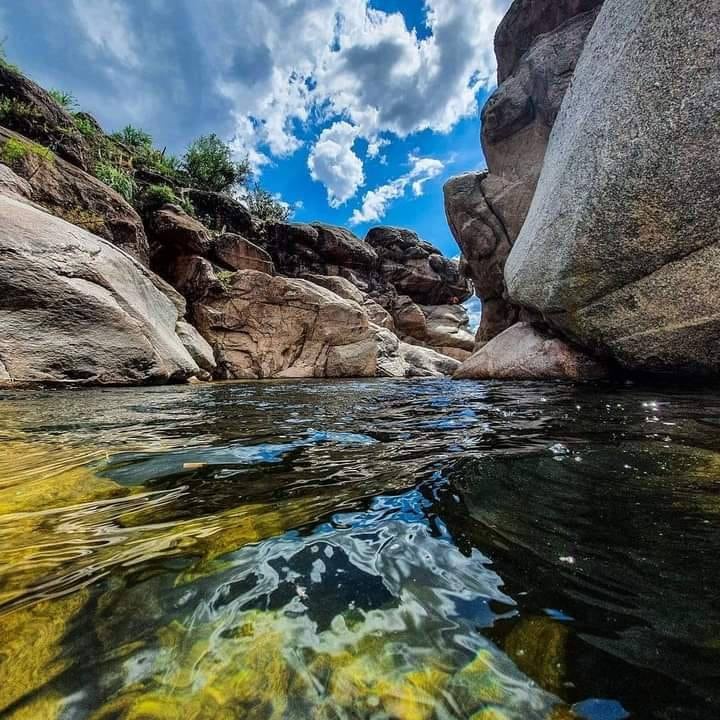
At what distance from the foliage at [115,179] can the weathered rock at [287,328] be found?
538 cm

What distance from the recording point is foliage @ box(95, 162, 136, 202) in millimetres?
13484

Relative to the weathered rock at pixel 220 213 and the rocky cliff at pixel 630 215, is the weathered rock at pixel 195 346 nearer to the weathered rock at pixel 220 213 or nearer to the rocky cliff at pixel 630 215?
the rocky cliff at pixel 630 215

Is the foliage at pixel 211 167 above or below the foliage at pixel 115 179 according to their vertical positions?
above

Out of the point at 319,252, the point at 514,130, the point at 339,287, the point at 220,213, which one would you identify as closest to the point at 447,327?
the point at 319,252

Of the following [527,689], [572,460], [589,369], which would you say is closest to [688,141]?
[589,369]

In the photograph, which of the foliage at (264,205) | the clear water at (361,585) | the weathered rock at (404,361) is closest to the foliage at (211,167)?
the foliage at (264,205)

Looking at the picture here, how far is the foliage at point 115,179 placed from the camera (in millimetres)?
13484

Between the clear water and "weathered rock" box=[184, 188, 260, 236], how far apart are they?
1950 centimetres

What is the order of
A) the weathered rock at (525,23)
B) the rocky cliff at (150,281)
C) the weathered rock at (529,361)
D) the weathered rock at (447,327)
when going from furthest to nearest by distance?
the weathered rock at (447,327), the weathered rock at (525,23), the weathered rock at (529,361), the rocky cliff at (150,281)

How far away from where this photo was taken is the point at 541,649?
0.76 m

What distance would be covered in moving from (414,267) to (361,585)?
3038cm

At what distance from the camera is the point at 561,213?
6.71 m

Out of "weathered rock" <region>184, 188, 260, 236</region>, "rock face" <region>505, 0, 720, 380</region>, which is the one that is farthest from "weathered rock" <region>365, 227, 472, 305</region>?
"rock face" <region>505, 0, 720, 380</region>

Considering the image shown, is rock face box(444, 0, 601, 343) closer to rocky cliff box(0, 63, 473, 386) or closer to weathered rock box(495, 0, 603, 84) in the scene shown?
weathered rock box(495, 0, 603, 84)
